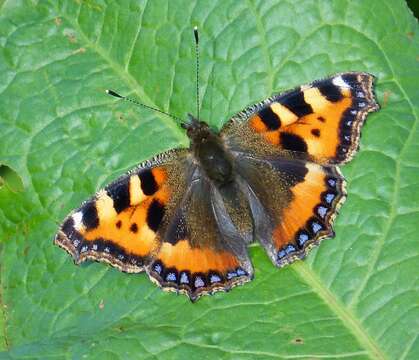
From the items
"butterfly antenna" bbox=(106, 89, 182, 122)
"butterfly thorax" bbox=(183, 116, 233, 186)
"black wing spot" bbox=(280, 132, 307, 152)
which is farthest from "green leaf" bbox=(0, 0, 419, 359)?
"black wing spot" bbox=(280, 132, 307, 152)

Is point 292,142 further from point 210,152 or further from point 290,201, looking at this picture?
point 210,152

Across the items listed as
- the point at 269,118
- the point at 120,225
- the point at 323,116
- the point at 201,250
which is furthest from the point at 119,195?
the point at 323,116

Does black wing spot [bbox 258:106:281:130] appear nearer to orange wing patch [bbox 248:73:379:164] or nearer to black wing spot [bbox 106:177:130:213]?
orange wing patch [bbox 248:73:379:164]

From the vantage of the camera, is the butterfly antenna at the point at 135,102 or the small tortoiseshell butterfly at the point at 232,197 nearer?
the small tortoiseshell butterfly at the point at 232,197

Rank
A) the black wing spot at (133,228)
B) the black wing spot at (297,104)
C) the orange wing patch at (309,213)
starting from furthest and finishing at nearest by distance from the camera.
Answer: the black wing spot at (297,104) < the black wing spot at (133,228) < the orange wing patch at (309,213)

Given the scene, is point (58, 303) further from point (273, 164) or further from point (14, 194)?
point (273, 164)

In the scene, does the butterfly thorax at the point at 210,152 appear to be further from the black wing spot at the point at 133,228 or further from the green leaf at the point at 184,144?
the black wing spot at the point at 133,228

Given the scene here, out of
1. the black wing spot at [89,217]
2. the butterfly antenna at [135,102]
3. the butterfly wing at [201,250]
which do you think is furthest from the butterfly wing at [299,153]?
the black wing spot at [89,217]

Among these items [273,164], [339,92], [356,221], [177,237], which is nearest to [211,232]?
[177,237]
